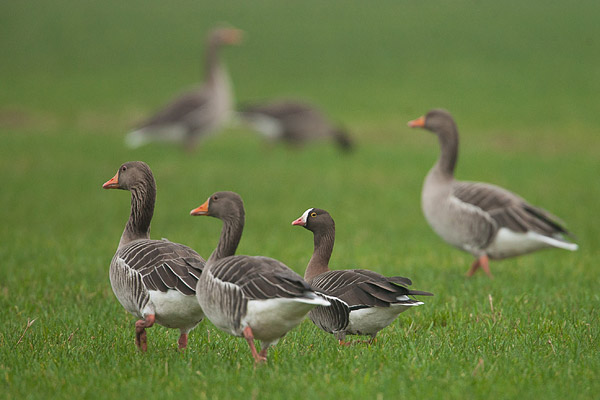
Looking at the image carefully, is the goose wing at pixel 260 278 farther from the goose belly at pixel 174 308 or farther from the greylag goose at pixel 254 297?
the goose belly at pixel 174 308

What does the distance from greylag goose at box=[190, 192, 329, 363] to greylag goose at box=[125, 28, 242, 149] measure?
54.0 ft

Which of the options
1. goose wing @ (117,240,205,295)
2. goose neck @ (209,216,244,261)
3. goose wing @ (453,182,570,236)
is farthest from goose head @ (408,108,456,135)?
goose wing @ (117,240,205,295)

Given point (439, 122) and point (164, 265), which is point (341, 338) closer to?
point (164, 265)

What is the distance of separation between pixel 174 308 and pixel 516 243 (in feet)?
17.4

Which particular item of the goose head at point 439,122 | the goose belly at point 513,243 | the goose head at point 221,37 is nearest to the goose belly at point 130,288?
the goose belly at point 513,243

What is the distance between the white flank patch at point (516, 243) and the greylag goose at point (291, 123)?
15.2 m

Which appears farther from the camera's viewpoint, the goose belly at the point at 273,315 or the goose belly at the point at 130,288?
the goose belly at the point at 130,288

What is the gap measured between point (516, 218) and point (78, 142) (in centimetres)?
1879

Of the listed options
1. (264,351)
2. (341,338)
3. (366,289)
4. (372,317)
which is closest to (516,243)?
(341,338)

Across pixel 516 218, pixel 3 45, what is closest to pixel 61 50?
pixel 3 45

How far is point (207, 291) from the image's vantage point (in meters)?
5.74

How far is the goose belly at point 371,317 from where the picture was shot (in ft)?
19.9

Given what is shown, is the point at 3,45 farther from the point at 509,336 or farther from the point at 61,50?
the point at 509,336

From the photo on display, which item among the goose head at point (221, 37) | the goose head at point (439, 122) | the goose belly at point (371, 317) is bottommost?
the goose belly at point (371, 317)
